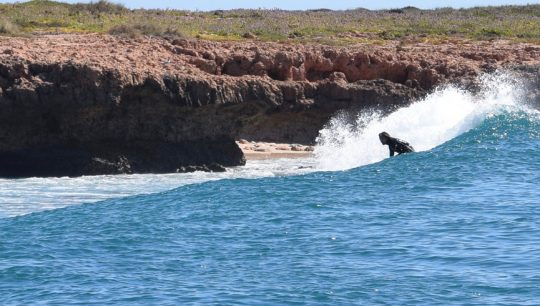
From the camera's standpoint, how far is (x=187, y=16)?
62.1 metres

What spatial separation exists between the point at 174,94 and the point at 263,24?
1103 inches

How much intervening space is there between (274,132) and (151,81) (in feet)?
21.5

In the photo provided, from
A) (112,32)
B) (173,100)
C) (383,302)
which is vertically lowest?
(383,302)

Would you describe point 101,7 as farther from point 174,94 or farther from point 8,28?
point 174,94

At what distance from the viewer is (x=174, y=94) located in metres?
28.5

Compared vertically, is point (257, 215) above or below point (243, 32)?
below

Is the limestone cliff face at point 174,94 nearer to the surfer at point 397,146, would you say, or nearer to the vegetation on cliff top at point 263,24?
the surfer at point 397,146

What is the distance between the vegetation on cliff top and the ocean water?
1771 cm

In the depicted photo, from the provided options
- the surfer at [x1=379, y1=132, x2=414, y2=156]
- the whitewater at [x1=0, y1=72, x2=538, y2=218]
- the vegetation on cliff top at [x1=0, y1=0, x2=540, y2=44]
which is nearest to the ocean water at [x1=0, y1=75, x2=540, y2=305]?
the whitewater at [x1=0, y1=72, x2=538, y2=218]

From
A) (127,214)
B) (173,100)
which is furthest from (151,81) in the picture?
(127,214)

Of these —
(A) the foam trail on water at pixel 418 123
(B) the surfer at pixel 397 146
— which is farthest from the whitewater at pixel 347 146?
(B) the surfer at pixel 397 146

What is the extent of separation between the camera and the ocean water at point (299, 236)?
12.3m

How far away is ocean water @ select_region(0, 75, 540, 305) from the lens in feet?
40.5

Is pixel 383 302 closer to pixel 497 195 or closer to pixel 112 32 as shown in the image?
pixel 497 195
